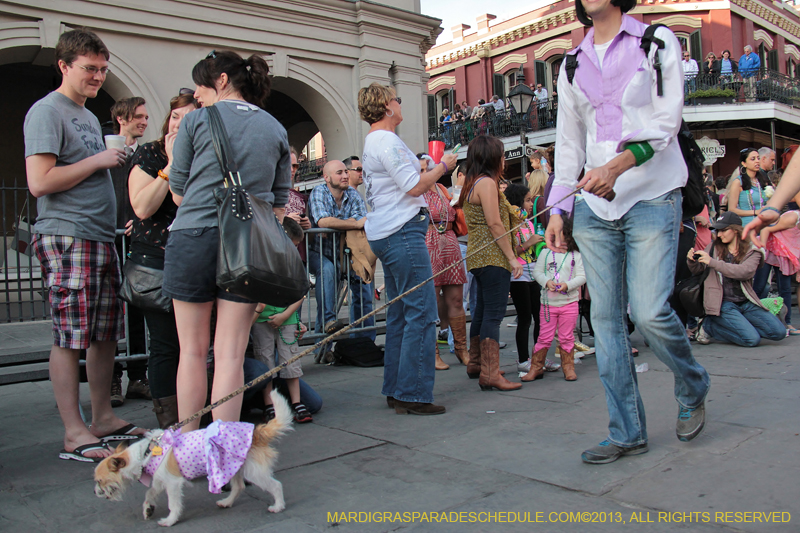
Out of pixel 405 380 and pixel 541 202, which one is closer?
pixel 405 380

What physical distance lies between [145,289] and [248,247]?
3.67 feet

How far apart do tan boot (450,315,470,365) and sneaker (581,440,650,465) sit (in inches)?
107

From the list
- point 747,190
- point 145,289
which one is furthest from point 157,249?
point 747,190

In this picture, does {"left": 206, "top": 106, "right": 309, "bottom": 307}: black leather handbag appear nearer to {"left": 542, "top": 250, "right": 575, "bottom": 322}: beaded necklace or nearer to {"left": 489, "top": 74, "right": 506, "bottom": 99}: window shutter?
{"left": 542, "top": 250, "right": 575, "bottom": 322}: beaded necklace

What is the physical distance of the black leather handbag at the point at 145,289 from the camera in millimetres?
3205

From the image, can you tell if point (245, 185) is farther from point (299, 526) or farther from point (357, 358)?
point (357, 358)

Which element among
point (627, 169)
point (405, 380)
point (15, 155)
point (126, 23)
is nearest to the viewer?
point (627, 169)

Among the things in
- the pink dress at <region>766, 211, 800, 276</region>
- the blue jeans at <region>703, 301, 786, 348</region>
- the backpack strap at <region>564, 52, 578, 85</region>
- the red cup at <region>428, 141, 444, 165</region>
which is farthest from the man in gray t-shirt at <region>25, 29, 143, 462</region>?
the pink dress at <region>766, 211, 800, 276</region>

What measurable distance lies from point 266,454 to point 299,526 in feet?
0.96

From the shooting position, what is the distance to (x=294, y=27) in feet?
40.4

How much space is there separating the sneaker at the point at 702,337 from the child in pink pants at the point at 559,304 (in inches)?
76.4

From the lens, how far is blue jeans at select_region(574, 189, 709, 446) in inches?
109

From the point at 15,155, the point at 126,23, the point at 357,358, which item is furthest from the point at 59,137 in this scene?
the point at 15,155

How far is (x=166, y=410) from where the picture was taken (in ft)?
10.7
